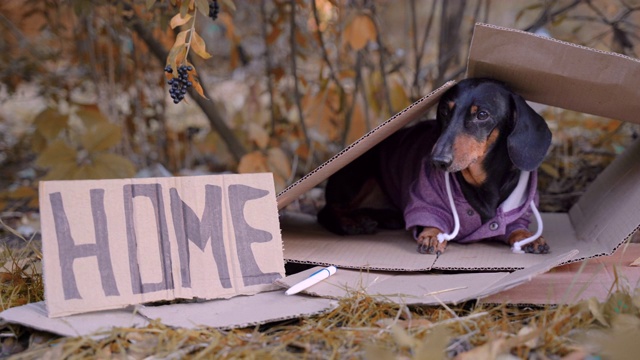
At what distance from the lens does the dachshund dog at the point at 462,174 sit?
2.01m

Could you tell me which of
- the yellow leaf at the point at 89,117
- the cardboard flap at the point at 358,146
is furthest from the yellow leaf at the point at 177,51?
the yellow leaf at the point at 89,117

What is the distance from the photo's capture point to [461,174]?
2182mm

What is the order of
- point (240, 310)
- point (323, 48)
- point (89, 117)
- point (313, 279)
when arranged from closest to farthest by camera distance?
point (240, 310) → point (313, 279) → point (89, 117) → point (323, 48)

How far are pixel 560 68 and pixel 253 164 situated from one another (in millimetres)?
1434

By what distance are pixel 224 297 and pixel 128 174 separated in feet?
3.58

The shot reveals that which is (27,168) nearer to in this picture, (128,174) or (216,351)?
(128,174)

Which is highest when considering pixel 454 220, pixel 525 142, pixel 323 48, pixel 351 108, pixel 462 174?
pixel 323 48

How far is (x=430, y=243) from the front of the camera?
2.12 meters

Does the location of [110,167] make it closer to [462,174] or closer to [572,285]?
[462,174]

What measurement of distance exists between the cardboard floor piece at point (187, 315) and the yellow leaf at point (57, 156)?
108cm

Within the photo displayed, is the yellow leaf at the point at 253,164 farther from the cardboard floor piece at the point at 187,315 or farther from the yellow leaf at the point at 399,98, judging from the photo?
the cardboard floor piece at the point at 187,315

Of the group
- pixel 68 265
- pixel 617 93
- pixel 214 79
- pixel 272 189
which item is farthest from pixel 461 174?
pixel 214 79

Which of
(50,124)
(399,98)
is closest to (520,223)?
(399,98)

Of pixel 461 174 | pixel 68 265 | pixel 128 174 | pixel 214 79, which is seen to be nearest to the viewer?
pixel 68 265
